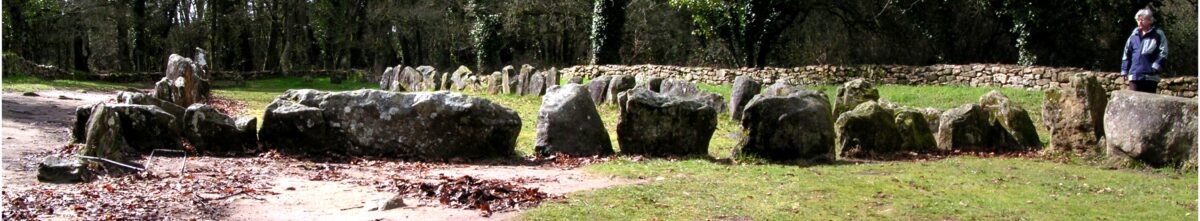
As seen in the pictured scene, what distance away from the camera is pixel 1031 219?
24.3 ft

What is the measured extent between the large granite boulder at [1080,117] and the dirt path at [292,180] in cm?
603

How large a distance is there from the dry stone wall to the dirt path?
1459 centimetres

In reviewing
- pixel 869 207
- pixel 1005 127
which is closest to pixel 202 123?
pixel 869 207

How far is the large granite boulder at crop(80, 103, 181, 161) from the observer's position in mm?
10266

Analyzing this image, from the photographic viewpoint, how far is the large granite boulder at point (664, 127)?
40.5 feet

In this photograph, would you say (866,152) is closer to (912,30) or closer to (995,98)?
(995,98)

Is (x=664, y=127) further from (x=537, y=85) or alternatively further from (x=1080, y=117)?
(x=537, y=85)

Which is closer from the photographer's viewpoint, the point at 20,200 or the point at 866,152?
the point at 20,200

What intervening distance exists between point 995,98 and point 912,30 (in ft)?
73.1

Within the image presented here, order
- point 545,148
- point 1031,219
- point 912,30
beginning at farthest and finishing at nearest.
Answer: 1. point 912,30
2. point 545,148
3. point 1031,219

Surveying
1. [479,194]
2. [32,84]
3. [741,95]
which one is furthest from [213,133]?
[32,84]

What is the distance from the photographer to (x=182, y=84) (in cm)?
2014

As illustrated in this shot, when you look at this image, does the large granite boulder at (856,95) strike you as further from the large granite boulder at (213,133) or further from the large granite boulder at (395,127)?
the large granite boulder at (213,133)

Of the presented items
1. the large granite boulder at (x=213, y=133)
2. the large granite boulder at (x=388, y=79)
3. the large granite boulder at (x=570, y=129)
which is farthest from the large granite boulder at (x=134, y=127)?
the large granite boulder at (x=388, y=79)
